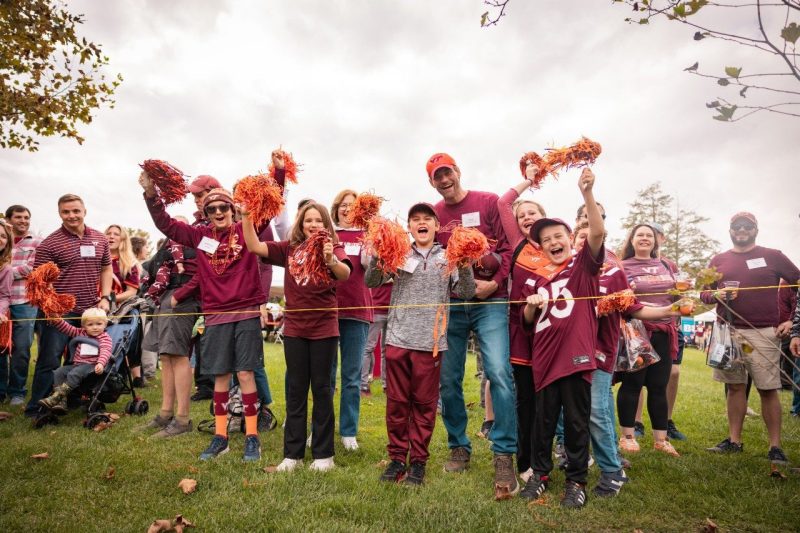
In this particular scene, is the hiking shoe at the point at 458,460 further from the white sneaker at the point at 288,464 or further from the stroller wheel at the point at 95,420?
the stroller wheel at the point at 95,420

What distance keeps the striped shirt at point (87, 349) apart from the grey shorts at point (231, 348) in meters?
2.04

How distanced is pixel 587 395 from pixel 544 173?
1792mm

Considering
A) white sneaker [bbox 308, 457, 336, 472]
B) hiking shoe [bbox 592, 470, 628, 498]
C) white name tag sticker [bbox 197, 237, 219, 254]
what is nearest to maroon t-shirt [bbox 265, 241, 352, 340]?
white name tag sticker [bbox 197, 237, 219, 254]

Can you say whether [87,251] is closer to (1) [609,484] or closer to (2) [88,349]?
(2) [88,349]

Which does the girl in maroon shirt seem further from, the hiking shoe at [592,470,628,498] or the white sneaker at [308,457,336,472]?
the hiking shoe at [592,470,628,498]

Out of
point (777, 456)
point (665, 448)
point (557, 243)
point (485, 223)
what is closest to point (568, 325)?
point (557, 243)

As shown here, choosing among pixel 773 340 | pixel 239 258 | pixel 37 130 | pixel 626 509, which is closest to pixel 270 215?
pixel 239 258

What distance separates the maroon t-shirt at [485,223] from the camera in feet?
13.0

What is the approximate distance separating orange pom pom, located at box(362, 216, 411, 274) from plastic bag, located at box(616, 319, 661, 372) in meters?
2.28

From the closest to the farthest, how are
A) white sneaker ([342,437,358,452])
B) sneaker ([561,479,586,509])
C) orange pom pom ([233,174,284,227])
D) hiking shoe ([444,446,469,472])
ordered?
sneaker ([561,479,586,509])
hiking shoe ([444,446,469,472])
orange pom pom ([233,174,284,227])
white sneaker ([342,437,358,452])

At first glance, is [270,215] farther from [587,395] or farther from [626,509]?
[626,509]

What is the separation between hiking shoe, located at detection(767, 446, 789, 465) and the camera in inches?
165

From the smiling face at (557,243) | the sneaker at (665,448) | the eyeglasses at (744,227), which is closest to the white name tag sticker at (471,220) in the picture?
the smiling face at (557,243)

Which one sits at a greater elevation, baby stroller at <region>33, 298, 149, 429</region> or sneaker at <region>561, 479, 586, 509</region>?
baby stroller at <region>33, 298, 149, 429</region>
